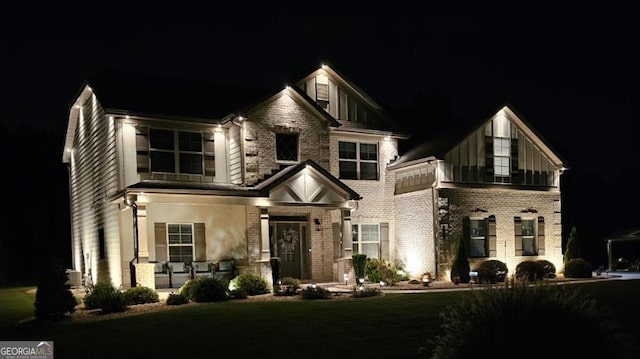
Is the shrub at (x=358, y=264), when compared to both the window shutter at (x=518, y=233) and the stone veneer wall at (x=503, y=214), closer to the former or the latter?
the stone veneer wall at (x=503, y=214)

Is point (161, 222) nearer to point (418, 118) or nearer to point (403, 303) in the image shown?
point (403, 303)

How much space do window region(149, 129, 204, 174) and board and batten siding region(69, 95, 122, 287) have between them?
1.29 m

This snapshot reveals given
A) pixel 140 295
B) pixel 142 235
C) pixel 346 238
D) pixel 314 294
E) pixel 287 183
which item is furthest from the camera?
pixel 346 238

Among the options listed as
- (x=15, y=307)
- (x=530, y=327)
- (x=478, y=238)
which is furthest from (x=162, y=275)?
(x=530, y=327)

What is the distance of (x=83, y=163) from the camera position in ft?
80.5

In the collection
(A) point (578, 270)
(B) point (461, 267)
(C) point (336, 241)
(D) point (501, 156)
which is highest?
(D) point (501, 156)

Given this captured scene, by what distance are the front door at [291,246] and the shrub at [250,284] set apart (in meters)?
3.97

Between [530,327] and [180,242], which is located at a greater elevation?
[530,327]

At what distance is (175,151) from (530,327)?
1614 centimetres

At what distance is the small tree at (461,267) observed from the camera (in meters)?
21.4

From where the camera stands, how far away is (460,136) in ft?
75.5

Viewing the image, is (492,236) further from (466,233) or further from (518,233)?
(518,233)

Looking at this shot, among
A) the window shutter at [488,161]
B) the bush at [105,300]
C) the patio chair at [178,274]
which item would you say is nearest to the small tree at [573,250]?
the window shutter at [488,161]

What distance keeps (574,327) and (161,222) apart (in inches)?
649
